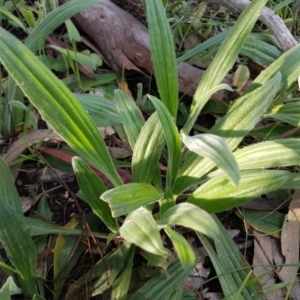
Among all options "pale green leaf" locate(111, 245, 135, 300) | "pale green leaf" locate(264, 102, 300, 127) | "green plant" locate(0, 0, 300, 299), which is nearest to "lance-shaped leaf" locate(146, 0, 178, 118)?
"green plant" locate(0, 0, 300, 299)

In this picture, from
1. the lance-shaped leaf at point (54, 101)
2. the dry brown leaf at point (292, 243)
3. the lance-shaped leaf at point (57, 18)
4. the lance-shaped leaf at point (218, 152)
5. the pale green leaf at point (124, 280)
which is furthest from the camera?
the lance-shaped leaf at point (57, 18)

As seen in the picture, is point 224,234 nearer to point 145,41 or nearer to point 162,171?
point 162,171

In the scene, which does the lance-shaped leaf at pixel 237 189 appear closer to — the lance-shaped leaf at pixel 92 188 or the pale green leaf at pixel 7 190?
the lance-shaped leaf at pixel 92 188

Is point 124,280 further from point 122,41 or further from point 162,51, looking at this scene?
point 122,41

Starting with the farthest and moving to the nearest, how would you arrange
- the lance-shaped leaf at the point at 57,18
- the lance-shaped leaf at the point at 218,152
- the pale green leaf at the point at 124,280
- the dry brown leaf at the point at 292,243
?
1. the lance-shaped leaf at the point at 57,18
2. the dry brown leaf at the point at 292,243
3. the pale green leaf at the point at 124,280
4. the lance-shaped leaf at the point at 218,152

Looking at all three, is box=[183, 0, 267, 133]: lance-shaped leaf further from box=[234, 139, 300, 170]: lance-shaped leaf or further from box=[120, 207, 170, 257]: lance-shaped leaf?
box=[120, 207, 170, 257]: lance-shaped leaf

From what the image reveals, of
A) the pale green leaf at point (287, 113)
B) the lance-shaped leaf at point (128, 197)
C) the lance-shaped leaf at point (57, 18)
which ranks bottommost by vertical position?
the lance-shaped leaf at point (128, 197)

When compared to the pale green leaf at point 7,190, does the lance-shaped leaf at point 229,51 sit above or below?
above

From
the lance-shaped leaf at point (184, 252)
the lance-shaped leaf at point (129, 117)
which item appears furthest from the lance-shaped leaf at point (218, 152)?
the lance-shaped leaf at point (129, 117)
